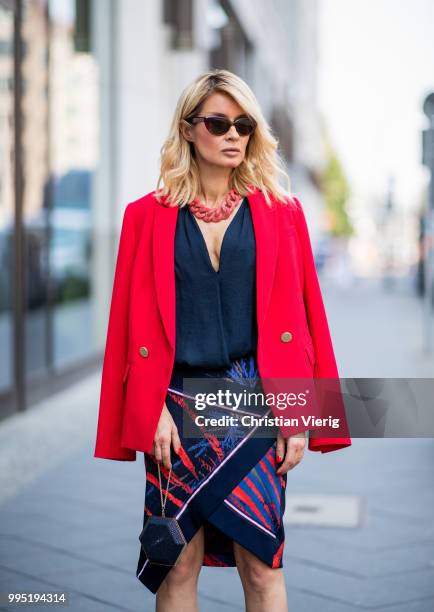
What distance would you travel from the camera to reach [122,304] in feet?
9.03

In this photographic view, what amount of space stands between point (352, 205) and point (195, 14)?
83.1 metres

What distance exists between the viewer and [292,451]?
266 cm

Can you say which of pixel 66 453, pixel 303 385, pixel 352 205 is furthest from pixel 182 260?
pixel 352 205

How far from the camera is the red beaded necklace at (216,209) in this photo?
271 centimetres

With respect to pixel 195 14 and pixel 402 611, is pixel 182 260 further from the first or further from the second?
pixel 195 14

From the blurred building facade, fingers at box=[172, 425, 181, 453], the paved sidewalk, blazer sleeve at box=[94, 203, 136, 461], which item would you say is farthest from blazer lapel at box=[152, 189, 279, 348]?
the blurred building facade

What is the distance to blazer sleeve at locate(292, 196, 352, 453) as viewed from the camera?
8.95ft

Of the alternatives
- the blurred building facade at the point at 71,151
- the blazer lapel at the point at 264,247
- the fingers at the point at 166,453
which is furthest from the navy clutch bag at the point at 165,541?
the blurred building facade at the point at 71,151

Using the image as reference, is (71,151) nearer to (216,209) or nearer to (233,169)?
(233,169)

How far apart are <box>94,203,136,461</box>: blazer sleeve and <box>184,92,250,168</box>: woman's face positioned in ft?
0.90

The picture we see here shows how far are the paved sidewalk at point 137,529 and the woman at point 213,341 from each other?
1.22 metres

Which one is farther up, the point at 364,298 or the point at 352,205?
the point at 352,205

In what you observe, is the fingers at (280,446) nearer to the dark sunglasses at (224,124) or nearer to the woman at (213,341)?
the woman at (213,341)

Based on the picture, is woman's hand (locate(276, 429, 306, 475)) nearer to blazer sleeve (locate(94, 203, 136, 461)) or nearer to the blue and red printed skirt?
the blue and red printed skirt
